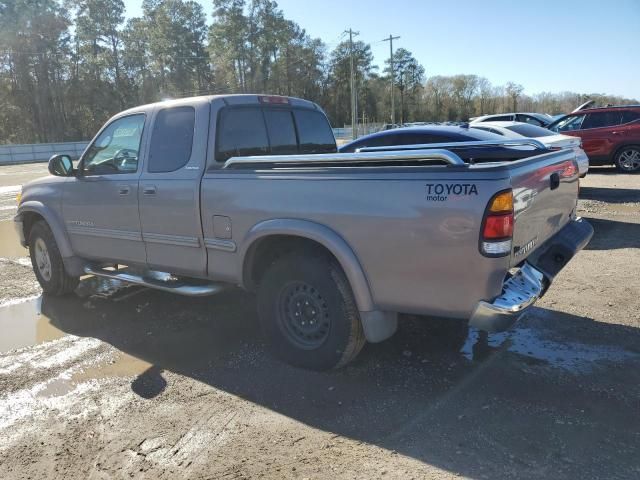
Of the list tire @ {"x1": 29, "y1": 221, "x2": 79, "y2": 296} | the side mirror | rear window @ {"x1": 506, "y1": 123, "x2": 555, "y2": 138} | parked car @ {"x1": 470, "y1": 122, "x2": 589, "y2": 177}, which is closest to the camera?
the side mirror

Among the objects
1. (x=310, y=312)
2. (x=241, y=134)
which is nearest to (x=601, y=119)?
(x=241, y=134)

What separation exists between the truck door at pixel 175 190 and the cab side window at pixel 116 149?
0.27 meters

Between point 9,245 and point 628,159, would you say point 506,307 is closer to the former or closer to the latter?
point 9,245

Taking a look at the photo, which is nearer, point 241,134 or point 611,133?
point 241,134

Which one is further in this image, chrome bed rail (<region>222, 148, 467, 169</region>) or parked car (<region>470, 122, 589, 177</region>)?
parked car (<region>470, 122, 589, 177</region>)

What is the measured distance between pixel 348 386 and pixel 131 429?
150 cm

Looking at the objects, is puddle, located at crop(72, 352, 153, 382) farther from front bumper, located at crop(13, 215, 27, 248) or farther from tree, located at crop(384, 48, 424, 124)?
tree, located at crop(384, 48, 424, 124)

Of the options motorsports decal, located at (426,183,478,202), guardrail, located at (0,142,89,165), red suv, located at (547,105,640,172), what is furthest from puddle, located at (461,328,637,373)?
guardrail, located at (0,142,89,165)

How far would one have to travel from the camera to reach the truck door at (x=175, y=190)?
14.3ft

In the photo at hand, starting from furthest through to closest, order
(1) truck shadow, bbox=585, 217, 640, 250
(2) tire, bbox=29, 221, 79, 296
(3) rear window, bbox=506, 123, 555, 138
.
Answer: (3) rear window, bbox=506, 123, 555, 138 < (1) truck shadow, bbox=585, 217, 640, 250 < (2) tire, bbox=29, 221, 79, 296

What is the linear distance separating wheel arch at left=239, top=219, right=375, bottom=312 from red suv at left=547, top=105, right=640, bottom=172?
1343cm

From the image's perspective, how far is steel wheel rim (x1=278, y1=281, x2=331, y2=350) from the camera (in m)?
3.86

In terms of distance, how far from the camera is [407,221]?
3170 millimetres

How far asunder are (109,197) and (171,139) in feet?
3.17
